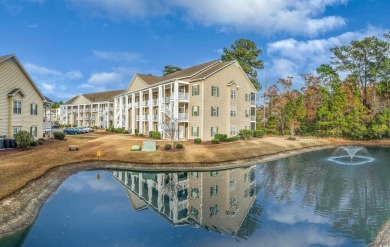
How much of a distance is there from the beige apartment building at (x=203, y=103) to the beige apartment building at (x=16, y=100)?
18.7 meters

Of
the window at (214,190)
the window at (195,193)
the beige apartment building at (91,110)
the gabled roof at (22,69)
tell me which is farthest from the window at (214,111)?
the beige apartment building at (91,110)

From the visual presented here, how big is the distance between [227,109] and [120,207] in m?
32.5

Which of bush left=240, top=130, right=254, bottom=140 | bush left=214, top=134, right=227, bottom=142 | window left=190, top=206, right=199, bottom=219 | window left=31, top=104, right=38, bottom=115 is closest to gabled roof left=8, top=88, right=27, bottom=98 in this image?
window left=31, top=104, right=38, bottom=115

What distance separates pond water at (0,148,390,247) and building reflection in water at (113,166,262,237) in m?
0.06

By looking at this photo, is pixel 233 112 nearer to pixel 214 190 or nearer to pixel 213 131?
pixel 213 131

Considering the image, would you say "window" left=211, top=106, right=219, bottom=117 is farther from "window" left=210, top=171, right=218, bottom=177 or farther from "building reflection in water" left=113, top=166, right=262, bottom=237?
"window" left=210, top=171, right=218, bottom=177

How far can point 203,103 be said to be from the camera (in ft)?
141

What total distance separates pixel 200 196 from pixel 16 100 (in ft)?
94.0

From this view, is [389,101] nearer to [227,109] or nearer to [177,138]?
[227,109]

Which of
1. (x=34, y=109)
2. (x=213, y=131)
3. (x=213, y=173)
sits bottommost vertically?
(x=213, y=173)

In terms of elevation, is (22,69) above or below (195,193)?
above

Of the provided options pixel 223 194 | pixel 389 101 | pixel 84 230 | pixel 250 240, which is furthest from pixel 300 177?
pixel 389 101

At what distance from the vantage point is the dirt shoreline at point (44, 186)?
14.2 metres

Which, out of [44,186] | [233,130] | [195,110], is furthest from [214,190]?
[233,130]
